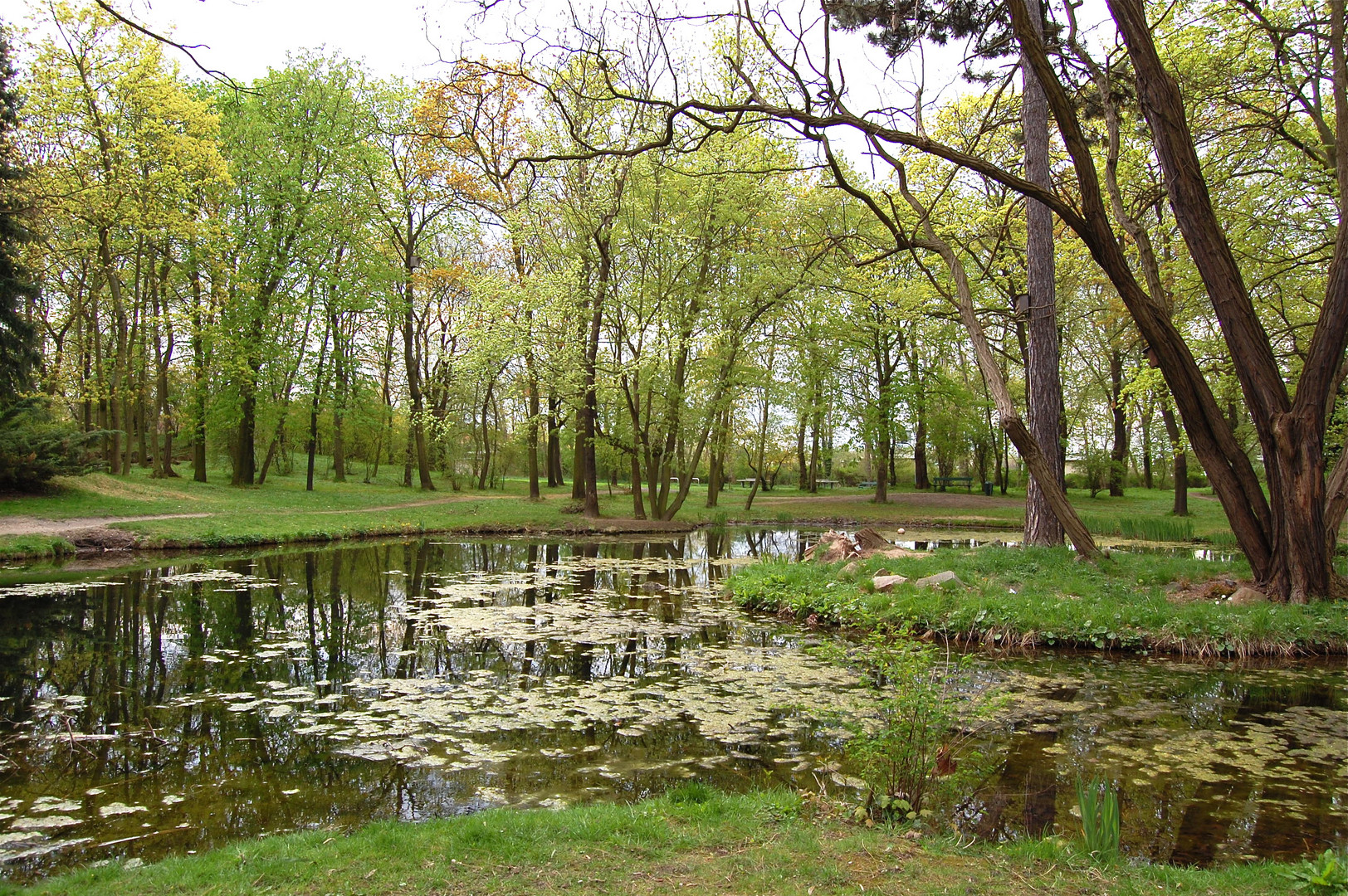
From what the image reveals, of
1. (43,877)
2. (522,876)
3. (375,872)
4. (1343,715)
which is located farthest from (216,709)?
(1343,715)

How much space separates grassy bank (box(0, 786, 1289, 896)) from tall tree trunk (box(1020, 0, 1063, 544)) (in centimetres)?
938

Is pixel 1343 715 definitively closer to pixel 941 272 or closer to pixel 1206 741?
pixel 1206 741

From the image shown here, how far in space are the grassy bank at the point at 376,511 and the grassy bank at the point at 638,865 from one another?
48.8 feet

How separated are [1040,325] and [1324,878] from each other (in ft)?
33.9

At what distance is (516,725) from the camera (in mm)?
6117

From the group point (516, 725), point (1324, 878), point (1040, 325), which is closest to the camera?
point (1324, 878)

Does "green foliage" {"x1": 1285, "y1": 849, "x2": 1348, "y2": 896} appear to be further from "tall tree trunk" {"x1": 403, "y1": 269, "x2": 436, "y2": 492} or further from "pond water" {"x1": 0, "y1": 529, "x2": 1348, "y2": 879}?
"tall tree trunk" {"x1": 403, "y1": 269, "x2": 436, "y2": 492}

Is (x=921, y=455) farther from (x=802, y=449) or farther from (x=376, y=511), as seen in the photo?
(x=376, y=511)

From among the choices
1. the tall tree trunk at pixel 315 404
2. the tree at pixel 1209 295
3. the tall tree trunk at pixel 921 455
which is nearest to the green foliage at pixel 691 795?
the tree at pixel 1209 295

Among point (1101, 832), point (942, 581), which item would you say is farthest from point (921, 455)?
point (1101, 832)

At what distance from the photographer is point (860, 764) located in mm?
5203

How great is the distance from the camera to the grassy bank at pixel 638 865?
3.33 m

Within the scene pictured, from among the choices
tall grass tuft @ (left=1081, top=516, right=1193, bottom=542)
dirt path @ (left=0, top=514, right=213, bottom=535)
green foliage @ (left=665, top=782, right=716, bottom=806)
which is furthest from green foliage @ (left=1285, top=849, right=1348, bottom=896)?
dirt path @ (left=0, top=514, right=213, bottom=535)

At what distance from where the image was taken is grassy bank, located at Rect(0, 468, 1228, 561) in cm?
1705
